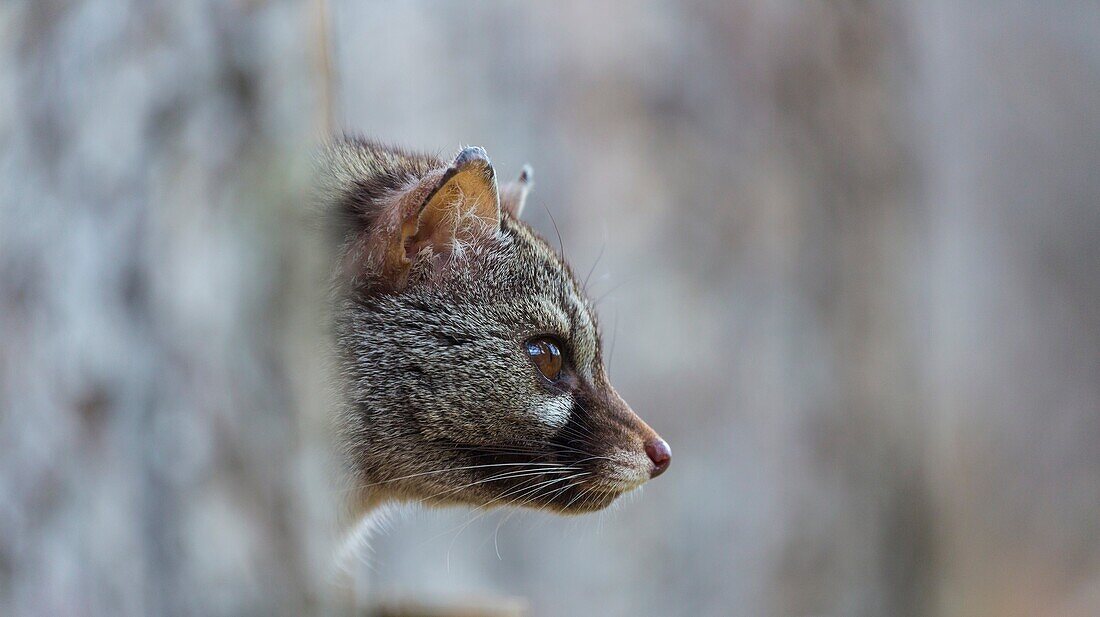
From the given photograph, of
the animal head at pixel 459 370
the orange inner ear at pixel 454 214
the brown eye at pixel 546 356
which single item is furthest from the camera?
the brown eye at pixel 546 356

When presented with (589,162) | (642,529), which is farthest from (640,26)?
(642,529)

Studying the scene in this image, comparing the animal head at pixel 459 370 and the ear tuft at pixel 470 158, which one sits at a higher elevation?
the ear tuft at pixel 470 158

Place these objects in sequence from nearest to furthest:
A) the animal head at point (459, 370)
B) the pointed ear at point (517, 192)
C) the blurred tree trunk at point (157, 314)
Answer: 1. the blurred tree trunk at point (157, 314)
2. the animal head at point (459, 370)
3. the pointed ear at point (517, 192)

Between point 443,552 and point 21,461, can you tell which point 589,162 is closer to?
point 443,552

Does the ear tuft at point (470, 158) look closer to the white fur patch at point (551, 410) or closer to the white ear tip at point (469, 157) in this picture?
the white ear tip at point (469, 157)

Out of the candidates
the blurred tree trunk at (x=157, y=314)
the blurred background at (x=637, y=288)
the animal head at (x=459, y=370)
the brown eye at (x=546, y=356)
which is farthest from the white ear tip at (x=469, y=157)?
the blurred tree trunk at (x=157, y=314)

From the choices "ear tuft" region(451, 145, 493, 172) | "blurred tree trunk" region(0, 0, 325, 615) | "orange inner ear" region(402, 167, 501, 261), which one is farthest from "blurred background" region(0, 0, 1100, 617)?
"orange inner ear" region(402, 167, 501, 261)

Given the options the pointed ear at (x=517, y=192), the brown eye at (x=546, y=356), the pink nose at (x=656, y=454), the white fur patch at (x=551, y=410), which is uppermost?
the pointed ear at (x=517, y=192)
